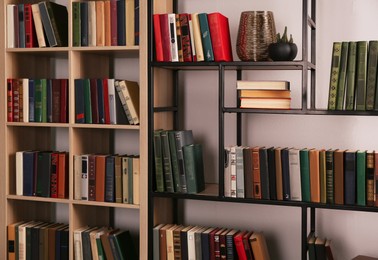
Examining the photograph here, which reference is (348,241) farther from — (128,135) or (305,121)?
(128,135)

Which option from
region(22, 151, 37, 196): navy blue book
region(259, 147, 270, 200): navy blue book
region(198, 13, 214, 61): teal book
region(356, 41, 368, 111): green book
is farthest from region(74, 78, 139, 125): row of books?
region(356, 41, 368, 111): green book

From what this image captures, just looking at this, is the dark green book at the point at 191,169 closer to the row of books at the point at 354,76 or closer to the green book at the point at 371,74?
the row of books at the point at 354,76

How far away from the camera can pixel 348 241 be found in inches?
123

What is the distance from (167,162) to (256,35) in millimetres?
748

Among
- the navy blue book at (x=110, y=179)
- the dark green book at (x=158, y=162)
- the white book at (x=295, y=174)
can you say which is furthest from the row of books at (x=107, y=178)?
the white book at (x=295, y=174)

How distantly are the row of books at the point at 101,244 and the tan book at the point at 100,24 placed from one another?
0.98 meters

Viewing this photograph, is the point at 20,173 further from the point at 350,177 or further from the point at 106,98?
the point at 350,177

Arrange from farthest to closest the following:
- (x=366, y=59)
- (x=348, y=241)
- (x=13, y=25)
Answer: (x=13, y=25) → (x=348, y=241) → (x=366, y=59)

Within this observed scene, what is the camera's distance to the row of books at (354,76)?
2.71 meters

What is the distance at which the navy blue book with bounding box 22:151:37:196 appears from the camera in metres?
3.36

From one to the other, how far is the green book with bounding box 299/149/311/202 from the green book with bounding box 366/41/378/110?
353mm

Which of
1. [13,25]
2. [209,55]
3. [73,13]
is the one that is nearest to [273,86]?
[209,55]

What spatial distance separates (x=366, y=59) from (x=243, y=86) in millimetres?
561

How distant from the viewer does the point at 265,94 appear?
2.89m
